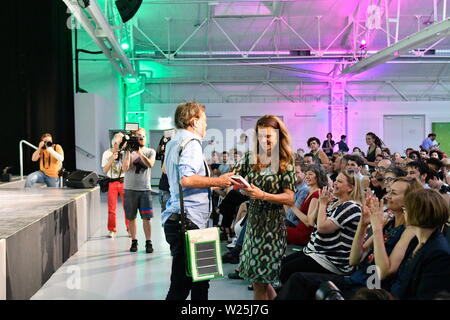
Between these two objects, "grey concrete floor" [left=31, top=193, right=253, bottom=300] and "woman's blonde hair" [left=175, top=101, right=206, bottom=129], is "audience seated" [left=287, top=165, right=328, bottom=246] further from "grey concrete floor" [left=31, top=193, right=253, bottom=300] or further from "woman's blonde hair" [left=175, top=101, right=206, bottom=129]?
"woman's blonde hair" [left=175, top=101, right=206, bottom=129]

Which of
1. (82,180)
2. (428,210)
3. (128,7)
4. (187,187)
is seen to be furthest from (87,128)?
(428,210)

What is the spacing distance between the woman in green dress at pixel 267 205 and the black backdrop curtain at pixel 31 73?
8611 millimetres

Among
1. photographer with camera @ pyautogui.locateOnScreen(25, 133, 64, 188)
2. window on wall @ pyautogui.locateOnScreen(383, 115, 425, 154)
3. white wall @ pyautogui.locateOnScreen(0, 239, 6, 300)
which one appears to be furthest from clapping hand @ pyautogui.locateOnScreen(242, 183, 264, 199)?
window on wall @ pyautogui.locateOnScreen(383, 115, 425, 154)

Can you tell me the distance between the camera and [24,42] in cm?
988

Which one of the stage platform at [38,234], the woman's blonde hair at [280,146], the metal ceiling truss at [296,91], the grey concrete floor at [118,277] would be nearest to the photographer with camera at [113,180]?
the stage platform at [38,234]

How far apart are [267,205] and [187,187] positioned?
0.52 meters

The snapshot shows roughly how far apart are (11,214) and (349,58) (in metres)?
11.4

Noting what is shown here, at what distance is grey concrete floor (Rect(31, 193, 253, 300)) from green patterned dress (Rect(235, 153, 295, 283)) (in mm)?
1133

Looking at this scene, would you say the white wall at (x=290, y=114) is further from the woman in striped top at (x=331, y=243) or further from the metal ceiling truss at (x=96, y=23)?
the woman in striped top at (x=331, y=243)

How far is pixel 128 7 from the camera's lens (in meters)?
6.37

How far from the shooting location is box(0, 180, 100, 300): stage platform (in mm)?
3178

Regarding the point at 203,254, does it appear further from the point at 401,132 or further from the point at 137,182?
the point at 401,132
